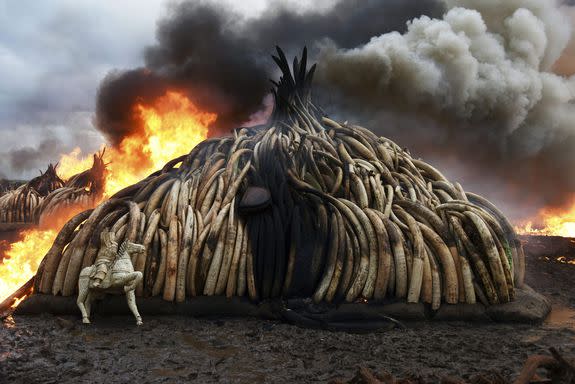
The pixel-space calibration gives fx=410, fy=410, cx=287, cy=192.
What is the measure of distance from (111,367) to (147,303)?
1406mm

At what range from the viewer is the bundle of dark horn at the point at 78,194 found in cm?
1034

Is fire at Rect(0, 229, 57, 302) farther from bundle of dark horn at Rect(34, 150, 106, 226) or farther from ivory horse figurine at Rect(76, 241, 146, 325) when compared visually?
bundle of dark horn at Rect(34, 150, 106, 226)

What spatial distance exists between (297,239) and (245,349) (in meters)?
1.63

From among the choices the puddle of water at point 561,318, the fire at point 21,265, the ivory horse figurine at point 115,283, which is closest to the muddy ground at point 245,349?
the puddle of water at point 561,318

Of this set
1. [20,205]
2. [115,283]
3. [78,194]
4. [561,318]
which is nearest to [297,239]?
[115,283]

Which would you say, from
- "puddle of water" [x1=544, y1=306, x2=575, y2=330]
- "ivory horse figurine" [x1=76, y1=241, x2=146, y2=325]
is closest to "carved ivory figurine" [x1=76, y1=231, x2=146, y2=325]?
"ivory horse figurine" [x1=76, y1=241, x2=146, y2=325]

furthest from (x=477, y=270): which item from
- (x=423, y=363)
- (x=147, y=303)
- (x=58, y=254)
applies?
(x=58, y=254)

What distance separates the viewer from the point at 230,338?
4414mm

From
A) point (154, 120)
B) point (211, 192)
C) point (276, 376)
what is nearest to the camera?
point (276, 376)

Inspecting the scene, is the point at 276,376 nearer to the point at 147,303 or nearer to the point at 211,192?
the point at 147,303

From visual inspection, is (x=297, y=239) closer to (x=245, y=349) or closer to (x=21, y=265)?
(x=245, y=349)

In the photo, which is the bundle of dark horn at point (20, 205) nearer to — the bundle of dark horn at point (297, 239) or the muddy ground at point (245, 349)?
the bundle of dark horn at point (297, 239)

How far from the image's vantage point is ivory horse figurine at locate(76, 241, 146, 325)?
466 centimetres

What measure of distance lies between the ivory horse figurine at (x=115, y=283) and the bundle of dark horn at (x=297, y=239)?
322 millimetres
